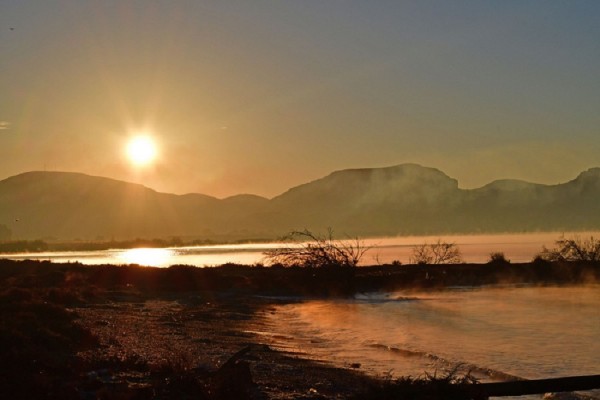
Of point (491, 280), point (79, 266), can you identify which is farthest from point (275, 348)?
point (79, 266)

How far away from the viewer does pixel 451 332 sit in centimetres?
2892

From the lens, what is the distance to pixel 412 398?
11289mm

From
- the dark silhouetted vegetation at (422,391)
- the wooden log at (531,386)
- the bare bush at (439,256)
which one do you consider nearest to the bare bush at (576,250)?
the bare bush at (439,256)

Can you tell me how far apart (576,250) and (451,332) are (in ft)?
118

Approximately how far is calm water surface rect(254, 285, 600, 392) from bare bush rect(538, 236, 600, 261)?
43.1 ft

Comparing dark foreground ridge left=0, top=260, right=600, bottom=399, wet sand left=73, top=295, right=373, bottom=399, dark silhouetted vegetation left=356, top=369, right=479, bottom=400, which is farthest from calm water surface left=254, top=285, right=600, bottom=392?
dark silhouetted vegetation left=356, top=369, right=479, bottom=400

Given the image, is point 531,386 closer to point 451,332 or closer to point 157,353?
point 157,353

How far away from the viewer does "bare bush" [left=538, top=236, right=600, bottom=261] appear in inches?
2308

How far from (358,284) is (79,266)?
27.1m

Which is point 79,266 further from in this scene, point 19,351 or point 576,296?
point 19,351

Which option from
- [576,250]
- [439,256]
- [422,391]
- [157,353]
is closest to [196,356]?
[157,353]

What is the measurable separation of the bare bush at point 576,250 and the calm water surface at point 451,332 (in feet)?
43.1

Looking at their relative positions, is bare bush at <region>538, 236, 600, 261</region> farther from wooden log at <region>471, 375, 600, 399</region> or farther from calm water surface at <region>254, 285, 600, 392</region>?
wooden log at <region>471, 375, 600, 399</region>

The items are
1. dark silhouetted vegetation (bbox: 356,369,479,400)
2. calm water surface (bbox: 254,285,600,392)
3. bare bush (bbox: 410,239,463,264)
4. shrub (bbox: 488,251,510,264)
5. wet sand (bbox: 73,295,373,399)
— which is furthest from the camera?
bare bush (bbox: 410,239,463,264)
